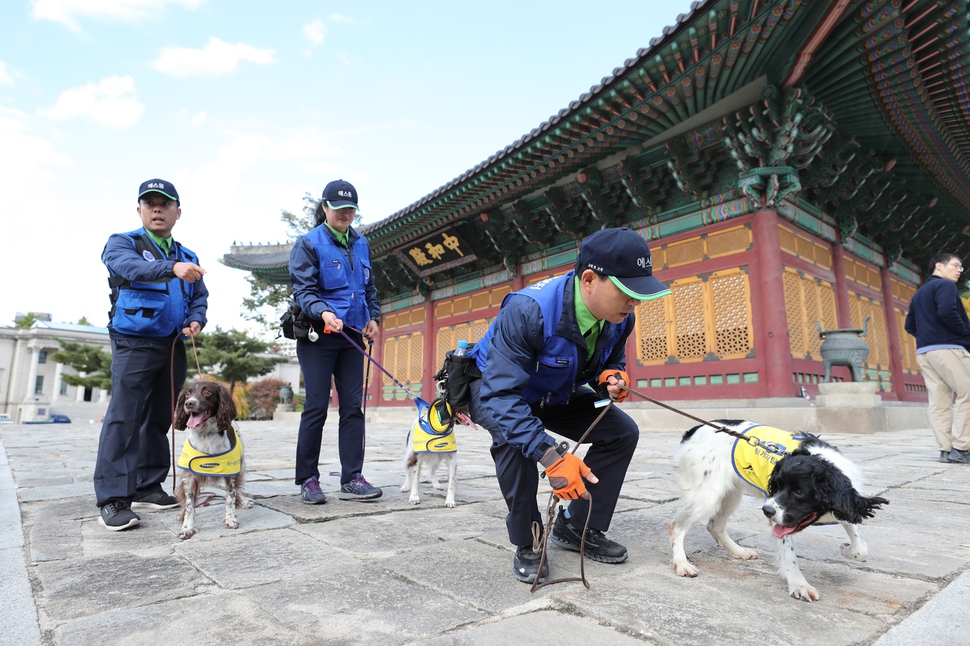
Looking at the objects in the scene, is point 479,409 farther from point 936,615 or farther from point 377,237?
point 377,237

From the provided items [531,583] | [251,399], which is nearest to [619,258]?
[531,583]

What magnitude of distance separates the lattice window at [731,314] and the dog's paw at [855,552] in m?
7.12

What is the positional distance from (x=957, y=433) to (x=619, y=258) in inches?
193

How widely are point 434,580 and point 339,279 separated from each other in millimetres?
2105

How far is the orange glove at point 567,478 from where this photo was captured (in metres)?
1.76

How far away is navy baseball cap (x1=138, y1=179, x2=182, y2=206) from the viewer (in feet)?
10.3

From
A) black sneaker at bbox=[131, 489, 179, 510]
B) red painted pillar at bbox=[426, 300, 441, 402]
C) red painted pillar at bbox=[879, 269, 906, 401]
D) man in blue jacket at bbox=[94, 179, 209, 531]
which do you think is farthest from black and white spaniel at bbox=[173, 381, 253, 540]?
red painted pillar at bbox=[879, 269, 906, 401]

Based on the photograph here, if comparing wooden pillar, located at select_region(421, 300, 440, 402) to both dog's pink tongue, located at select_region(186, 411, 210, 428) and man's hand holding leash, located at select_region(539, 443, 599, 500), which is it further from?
man's hand holding leash, located at select_region(539, 443, 599, 500)

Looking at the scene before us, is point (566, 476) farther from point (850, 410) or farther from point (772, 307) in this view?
point (772, 307)

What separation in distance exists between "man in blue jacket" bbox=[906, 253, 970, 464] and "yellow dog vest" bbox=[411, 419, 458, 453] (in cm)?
443

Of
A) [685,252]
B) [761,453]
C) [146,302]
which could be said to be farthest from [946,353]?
[146,302]

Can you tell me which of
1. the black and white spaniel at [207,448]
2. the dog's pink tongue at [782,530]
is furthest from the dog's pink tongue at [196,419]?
the dog's pink tongue at [782,530]

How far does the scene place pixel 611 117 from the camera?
824 cm

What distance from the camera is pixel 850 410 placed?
25.0 ft
